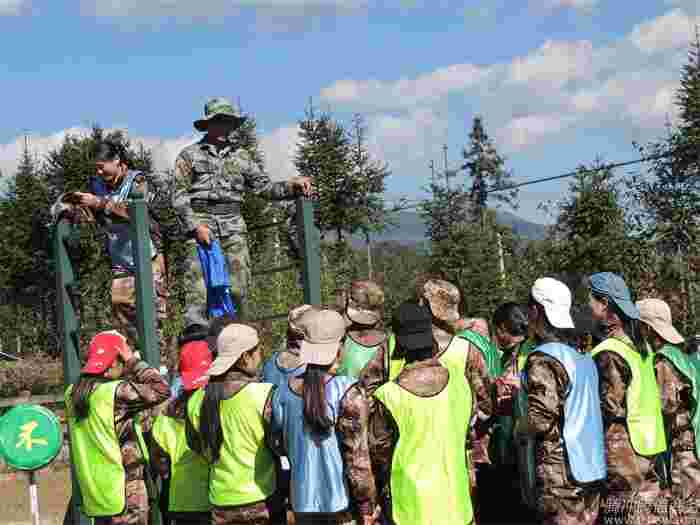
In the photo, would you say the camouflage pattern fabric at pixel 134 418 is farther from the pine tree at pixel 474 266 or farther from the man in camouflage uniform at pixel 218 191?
the pine tree at pixel 474 266

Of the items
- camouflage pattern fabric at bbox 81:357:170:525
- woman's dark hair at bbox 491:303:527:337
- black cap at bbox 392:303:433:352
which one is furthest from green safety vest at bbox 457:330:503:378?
camouflage pattern fabric at bbox 81:357:170:525

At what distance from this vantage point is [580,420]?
17.1 feet

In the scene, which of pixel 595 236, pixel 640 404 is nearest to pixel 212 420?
pixel 640 404

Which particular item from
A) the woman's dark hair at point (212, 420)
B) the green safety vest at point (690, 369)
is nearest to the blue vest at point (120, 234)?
the woman's dark hair at point (212, 420)

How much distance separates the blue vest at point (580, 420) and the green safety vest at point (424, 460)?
62 centimetres

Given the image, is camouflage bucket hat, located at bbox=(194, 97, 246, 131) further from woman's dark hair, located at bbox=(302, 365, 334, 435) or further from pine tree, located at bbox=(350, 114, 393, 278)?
pine tree, located at bbox=(350, 114, 393, 278)

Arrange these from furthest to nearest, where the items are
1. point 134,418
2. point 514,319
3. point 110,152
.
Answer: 1. point 110,152
2. point 514,319
3. point 134,418

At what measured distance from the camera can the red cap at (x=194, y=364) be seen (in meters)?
6.00

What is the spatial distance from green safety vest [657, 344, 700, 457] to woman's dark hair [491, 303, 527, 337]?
38.4 inches

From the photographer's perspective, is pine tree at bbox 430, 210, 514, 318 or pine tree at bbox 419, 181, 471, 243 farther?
pine tree at bbox 419, 181, 471, 243

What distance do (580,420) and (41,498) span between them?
9.67 metres

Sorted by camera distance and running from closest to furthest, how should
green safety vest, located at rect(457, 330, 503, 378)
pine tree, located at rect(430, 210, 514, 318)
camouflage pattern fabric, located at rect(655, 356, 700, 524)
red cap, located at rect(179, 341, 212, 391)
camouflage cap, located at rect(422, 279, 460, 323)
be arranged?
red cap, located at rect(179, 341, 212, 391) → camouflage pattern fabric, located at rect(655, 356, 700, 524) → camouflage cap, located at rect(422, 279, 460, 323) → green safety vest, located at rect(457, 330, 503, 378) → pine tree, located at rect(430, 210, 514, 318)

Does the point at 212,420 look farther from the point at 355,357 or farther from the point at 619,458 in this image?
the point at 619,458

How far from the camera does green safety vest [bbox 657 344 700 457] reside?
645 cm
